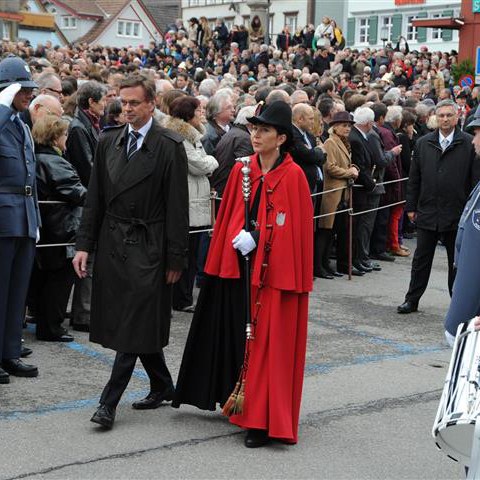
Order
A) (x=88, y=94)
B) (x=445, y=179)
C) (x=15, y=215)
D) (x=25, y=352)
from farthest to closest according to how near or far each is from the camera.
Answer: (x=445, y=179) < (x=88, y=94) < (x=25, y=352) < (x=15, y=215)

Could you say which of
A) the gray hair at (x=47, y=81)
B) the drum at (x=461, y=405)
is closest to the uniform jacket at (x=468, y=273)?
the drum at (x=461, y=405)

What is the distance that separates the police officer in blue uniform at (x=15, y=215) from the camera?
7.31 m

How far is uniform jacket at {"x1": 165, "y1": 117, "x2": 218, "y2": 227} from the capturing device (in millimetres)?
9750

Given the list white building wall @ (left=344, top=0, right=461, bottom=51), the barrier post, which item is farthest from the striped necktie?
white building wall @ (left=344, top=0, right=461, bottom=51)

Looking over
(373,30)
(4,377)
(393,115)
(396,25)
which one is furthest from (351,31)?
(4,377)

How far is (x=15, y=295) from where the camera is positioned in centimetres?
754

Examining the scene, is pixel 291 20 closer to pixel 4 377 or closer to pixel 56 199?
pixel 56 199

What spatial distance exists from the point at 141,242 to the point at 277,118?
1.14 m

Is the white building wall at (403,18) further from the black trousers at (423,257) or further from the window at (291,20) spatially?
the black trousers at (423,257)

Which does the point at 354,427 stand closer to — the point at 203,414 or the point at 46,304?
the point at 203,414

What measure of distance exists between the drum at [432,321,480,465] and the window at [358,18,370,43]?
5362 cm

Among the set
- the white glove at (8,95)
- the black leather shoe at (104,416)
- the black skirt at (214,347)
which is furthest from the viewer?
the white glove at (8,95)

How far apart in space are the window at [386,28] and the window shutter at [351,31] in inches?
73.4

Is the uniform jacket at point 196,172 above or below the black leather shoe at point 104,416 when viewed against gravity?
above
